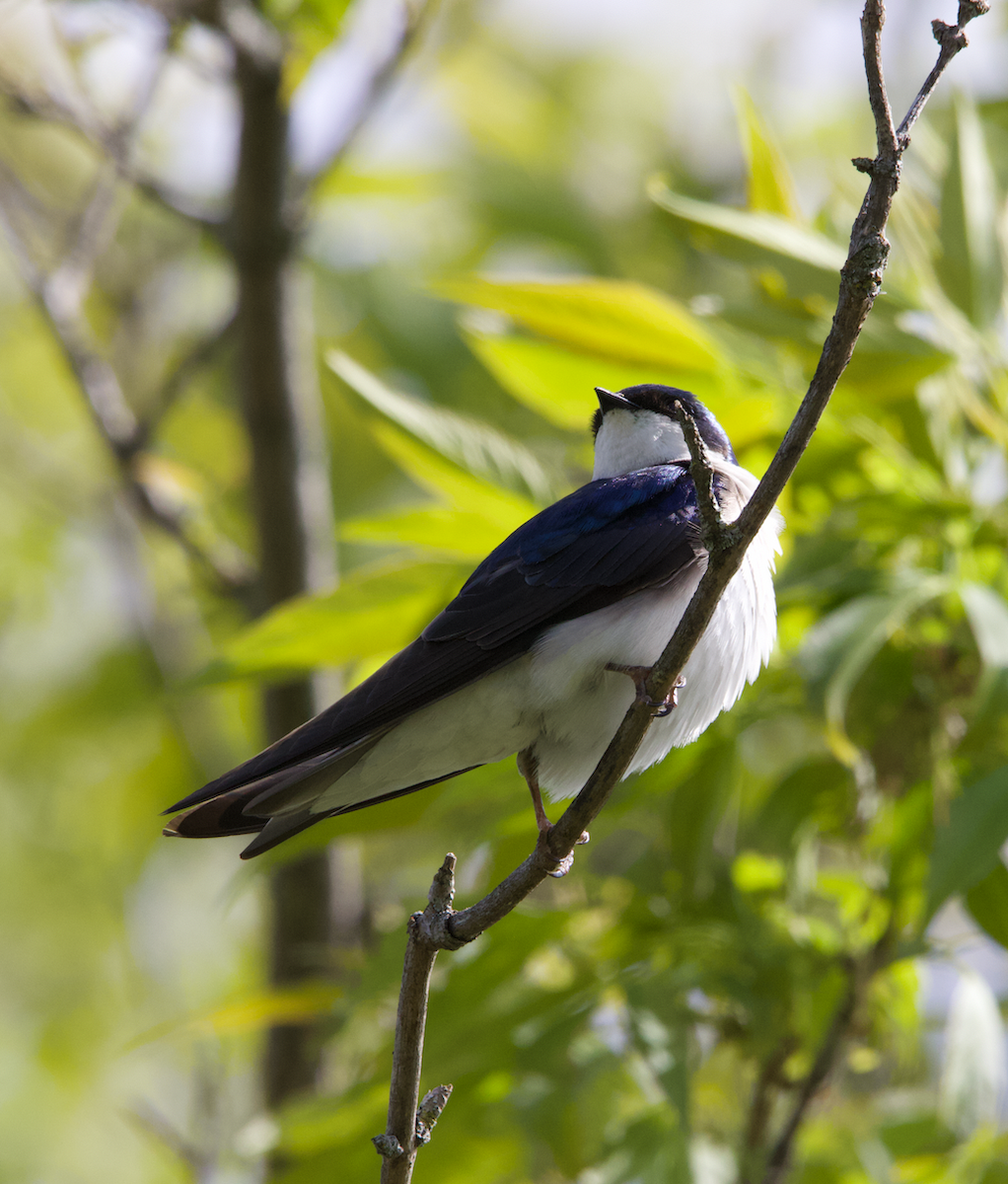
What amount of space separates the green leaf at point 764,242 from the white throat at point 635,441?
0.57 metres

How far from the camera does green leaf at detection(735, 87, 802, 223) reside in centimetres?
351

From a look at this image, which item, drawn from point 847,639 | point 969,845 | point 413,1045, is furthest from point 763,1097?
point 413,1045

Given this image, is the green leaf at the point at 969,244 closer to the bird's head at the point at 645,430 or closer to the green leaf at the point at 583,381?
the green leaf at the point at 583,381

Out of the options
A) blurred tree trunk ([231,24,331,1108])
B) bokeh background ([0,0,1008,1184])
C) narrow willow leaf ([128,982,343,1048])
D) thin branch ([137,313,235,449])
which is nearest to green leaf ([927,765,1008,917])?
bokeh background ([0,0,1008,1184])

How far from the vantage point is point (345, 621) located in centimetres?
345

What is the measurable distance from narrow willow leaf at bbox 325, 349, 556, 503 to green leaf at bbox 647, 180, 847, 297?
2.55 ft

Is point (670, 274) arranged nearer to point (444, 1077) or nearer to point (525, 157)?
point (525, 157)

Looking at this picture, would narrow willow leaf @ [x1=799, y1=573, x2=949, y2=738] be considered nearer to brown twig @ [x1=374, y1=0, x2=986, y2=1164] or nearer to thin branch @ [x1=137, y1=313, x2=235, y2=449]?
brown twig @ [x1=374, y1=0, x2=986, y2=1164]

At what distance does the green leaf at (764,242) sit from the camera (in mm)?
3170

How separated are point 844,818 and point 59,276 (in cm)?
360

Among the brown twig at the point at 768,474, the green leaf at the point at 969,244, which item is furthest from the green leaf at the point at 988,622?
the brown twig at the point at 768,474

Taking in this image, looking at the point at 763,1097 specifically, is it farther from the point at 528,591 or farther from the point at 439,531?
the point at 439,531

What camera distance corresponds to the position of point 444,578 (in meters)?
3.48

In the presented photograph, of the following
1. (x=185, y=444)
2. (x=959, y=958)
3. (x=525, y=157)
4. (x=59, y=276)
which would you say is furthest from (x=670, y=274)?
(x=959, y=958)
